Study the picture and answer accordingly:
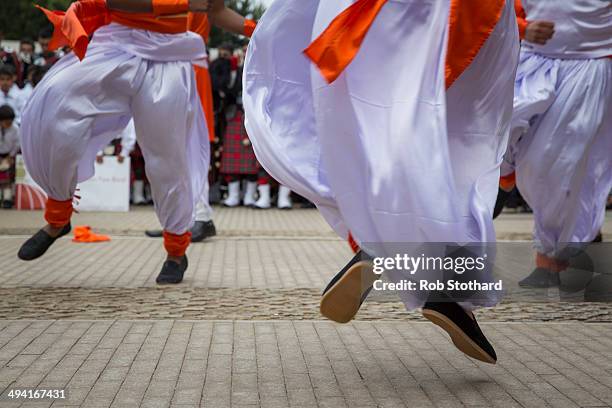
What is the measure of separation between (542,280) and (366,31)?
3.08m

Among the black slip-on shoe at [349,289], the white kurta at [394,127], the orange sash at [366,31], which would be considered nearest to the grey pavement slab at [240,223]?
the white kurta at [394,127]

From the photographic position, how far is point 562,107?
605cm

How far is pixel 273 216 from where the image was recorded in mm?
13609

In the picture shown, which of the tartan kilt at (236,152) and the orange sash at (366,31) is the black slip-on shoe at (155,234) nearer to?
the tartan kilt at (236,152)

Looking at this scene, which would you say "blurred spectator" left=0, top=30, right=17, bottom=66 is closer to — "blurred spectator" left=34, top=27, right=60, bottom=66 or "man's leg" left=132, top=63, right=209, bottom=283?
"blurred spectator" left=34, top=27, right=60, bottom=66

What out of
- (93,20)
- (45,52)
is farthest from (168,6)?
(45,52)

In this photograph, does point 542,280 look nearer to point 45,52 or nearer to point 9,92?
point 45,52

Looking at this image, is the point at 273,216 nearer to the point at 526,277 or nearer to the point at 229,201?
the point at 229,201

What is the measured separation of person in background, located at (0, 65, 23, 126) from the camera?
14.3 m

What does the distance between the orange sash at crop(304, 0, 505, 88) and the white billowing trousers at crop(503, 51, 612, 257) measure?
209 centimetres

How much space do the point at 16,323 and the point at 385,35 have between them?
2.33 meters

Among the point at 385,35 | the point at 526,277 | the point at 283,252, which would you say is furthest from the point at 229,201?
the point at 385,35

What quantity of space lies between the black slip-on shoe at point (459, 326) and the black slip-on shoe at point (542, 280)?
2.61 meters

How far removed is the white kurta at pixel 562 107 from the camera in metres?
6.00
